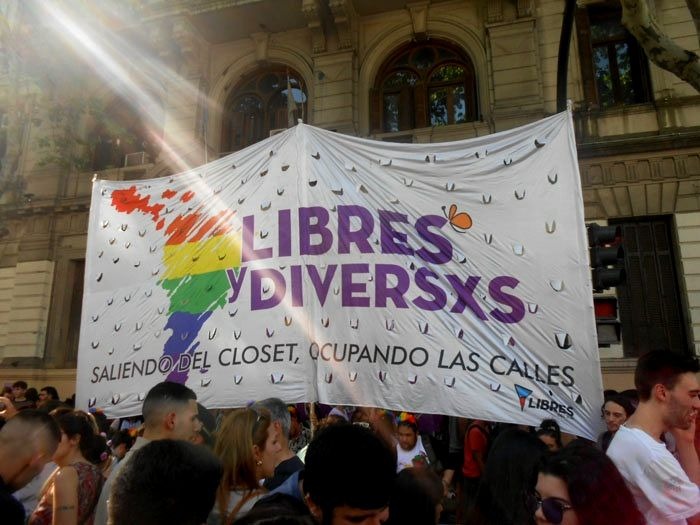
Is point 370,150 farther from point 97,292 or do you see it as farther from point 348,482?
point 348,482

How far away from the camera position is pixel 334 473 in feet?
5.98

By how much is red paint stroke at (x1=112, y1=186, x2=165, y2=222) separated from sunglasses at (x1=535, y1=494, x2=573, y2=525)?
14.4ft

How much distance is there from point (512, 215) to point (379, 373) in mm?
1626

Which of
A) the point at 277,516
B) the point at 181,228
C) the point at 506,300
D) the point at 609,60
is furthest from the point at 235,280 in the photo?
the point at 609,60

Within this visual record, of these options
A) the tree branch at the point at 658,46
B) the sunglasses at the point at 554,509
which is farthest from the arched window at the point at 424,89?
the sunglasses at the point at 554,509

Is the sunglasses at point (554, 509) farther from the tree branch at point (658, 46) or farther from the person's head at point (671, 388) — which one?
the tree branch at point (658, 46)

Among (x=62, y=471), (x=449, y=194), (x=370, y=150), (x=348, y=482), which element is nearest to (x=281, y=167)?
(x=370, y=150)

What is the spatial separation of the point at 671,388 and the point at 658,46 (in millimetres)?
4657

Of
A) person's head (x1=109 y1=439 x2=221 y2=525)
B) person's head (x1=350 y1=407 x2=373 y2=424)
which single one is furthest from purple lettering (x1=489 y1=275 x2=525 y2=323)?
person's head (x1=109 y1=439 x2=221 y2=525)

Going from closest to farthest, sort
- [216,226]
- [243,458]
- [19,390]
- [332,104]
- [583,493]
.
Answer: [583,493] → [243,458] → [216,226] → [19,390] → [332,104]

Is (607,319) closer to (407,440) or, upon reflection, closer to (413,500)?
(407,440)

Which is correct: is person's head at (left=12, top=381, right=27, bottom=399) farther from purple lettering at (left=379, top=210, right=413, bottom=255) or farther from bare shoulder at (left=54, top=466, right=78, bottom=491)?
purple lettering at (left=379, top=210, right=413, bottom=255)

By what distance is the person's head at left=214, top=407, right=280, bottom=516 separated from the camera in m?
2.82

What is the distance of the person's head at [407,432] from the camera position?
5.78 metres
